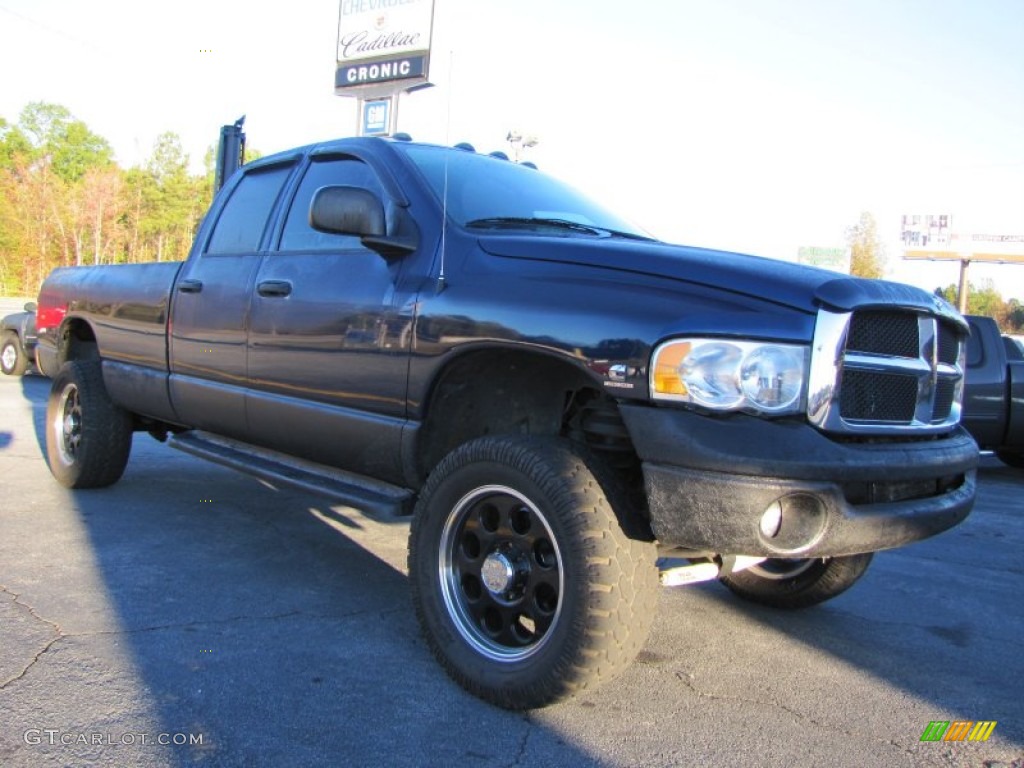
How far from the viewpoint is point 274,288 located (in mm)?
3871

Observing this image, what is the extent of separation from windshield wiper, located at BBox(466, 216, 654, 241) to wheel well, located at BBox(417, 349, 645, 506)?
2.05ft

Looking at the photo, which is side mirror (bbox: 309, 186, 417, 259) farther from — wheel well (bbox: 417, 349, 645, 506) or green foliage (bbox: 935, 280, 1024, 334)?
green foliage (bbox: 935, 280, 1024, 334)

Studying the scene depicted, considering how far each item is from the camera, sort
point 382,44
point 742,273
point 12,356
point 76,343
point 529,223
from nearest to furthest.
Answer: point 742,273
point 529,223
point 76,343
point 12,356
point 382,44

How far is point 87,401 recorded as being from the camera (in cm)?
536

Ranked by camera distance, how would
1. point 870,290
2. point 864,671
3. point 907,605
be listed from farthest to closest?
point 907,605, point 864,671, point 870,290

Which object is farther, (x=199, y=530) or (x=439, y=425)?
(x=199, y=530)

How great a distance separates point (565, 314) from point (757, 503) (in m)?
0.82

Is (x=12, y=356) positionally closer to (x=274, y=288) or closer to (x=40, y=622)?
→ (x=274, y=288)

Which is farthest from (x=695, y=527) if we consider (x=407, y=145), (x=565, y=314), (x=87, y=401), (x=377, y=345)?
(x=87, y=401)

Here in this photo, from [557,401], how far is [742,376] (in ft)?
2.82

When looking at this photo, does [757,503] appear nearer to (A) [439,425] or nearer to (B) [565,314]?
(B) [565,314]

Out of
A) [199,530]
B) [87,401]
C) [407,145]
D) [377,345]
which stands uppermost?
[407,145]

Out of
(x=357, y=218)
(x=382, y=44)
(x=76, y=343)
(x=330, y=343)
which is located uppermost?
(x=382, y=44)

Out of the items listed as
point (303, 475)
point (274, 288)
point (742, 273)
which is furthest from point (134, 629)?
A: point (742, 273)
